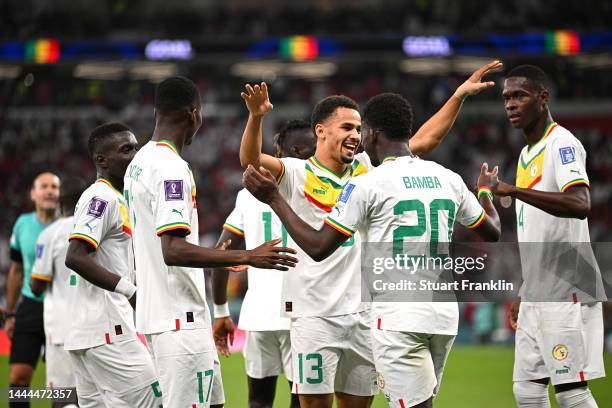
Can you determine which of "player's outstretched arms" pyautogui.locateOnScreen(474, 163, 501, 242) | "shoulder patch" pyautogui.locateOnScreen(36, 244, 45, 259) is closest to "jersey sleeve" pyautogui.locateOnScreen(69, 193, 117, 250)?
"shoulder patch" pyautogui.locateOnScreen(36, 244, 45, 259)

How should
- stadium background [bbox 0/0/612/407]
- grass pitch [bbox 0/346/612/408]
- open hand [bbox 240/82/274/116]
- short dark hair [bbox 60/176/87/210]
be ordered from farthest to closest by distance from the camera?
stadium background [bbox 0/0/612/407]
grass pitch [bbox 0/346/612/408]
short dark hair [bbox 60/176/87/210]
open hand [bbox 240/82/274/116]

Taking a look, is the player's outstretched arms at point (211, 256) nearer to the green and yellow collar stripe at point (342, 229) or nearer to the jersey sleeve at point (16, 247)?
the green and yellow collar stripe at point (342, 229)

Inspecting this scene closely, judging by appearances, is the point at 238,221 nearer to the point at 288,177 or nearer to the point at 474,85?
the point at 288,177

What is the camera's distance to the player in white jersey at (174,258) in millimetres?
4973

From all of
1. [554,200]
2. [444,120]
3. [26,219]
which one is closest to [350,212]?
[554,200]

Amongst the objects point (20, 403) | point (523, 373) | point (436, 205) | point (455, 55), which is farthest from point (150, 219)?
point (455, 55)

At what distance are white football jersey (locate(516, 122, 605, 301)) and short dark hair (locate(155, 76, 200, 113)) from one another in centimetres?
276

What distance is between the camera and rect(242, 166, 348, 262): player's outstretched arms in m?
5.23

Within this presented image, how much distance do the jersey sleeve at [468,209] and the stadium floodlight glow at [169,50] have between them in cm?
1866

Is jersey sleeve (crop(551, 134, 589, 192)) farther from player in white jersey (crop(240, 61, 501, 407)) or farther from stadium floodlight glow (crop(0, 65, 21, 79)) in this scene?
stadium floodlight glow (crop(0, 65, 21, 79))

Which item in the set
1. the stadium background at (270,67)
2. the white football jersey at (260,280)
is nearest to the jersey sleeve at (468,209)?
the white football jersey at (260,280)

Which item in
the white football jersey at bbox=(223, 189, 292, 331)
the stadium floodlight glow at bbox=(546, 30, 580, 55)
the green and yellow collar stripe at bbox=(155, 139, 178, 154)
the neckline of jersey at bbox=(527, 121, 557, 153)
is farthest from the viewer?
the stadium floodlight glow at bbox=(546, 30, 580, 55)

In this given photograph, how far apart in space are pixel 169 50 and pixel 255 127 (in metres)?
18.2

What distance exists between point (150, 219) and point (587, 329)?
3.42m
